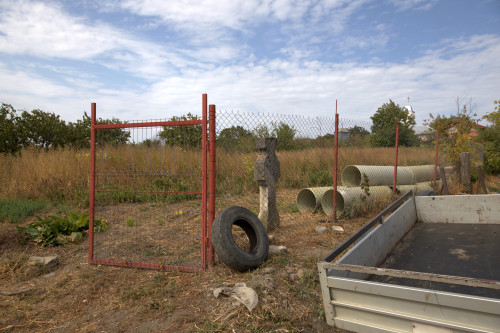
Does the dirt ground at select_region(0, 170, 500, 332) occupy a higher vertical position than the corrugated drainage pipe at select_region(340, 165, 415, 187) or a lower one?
lower

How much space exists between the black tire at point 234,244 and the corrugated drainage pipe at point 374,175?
4.06 metres

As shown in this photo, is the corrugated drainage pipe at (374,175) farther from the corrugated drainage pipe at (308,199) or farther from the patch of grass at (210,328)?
the patch of grass at (210,328)

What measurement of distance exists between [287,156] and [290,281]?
289 inches

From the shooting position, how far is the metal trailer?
1.71 metres

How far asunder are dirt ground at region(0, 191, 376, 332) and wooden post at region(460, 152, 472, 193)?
656 cm

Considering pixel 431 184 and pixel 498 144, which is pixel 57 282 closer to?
pixel 431 184

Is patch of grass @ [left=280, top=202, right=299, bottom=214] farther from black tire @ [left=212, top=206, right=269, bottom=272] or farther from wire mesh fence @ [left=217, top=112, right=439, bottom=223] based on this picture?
black tire @ [left=212, top=206, right=269, bottom=272]

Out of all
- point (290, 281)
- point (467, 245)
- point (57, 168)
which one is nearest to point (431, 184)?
point (467, 245)

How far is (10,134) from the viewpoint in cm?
1302

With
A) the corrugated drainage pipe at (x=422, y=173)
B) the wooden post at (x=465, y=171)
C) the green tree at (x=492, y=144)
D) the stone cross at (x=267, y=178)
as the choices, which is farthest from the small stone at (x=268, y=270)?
the green tree at (x=492, y=144)

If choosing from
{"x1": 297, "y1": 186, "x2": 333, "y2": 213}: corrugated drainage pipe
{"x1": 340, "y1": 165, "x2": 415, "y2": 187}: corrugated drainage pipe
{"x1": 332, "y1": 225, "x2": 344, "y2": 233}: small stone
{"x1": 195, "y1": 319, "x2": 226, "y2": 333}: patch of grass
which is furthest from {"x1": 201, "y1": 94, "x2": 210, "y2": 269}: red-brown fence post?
{"x1": 340, "y1": 165, "x2": 415, "y2": 187}: corrugated drainage pipe

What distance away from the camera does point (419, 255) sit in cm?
357

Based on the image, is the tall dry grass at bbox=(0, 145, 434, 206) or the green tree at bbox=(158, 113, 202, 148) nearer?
the green tree at bbox=(158, 113, 202, 148)

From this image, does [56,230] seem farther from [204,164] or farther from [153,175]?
[204,164]
